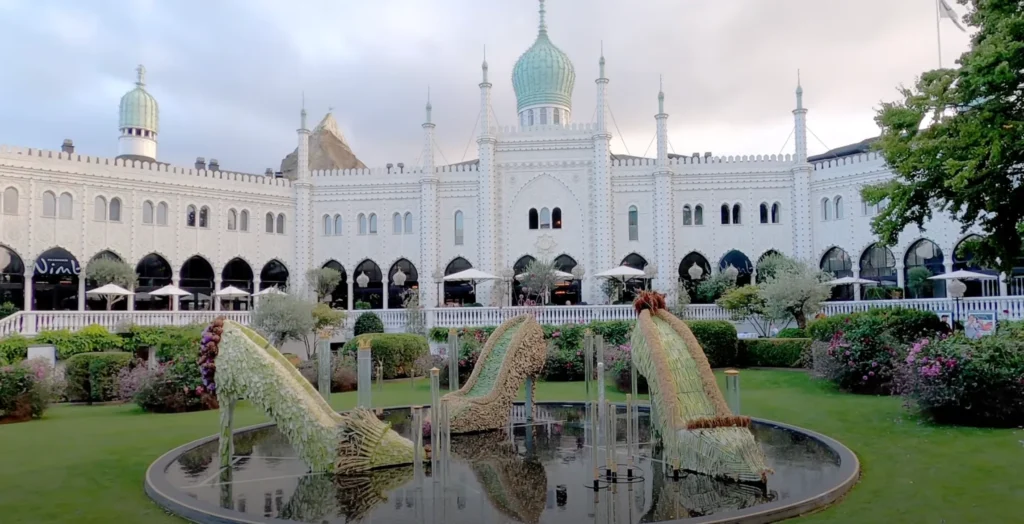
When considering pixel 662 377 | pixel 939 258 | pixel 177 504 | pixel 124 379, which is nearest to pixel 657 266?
pixel 939 258

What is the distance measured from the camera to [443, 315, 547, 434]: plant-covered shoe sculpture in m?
10.3

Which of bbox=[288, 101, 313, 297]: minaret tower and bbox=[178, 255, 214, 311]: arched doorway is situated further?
bbox=[288, 101, 313, 297]: minaret tower

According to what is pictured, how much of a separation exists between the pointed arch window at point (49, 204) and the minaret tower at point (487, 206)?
813 inches

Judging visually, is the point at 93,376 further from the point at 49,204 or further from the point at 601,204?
the point at 601,204

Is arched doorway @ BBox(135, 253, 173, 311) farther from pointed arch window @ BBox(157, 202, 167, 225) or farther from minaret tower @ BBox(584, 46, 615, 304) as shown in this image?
minaret tower @ BBox(584, 46, 615, 304)

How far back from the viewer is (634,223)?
40500 millimetres

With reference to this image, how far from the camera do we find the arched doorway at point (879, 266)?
36.8m

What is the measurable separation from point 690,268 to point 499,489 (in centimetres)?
3349

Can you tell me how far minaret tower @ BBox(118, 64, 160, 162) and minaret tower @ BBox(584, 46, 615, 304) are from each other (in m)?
32.7

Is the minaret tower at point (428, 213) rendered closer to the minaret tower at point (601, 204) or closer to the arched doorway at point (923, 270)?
the minaret tower at point (601, 204)

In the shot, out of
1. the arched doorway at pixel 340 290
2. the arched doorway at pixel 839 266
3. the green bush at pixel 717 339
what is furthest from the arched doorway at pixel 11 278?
the arched doorway at pixel 839 266

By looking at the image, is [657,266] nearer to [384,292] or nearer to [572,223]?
[572,223]

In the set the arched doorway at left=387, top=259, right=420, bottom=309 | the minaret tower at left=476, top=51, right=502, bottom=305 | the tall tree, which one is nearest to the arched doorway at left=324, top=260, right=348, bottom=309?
the arched doorway at left=387, top=259, right=420, bottom=309

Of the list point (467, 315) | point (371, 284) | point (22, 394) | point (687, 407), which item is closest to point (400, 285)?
point (371, 284)
